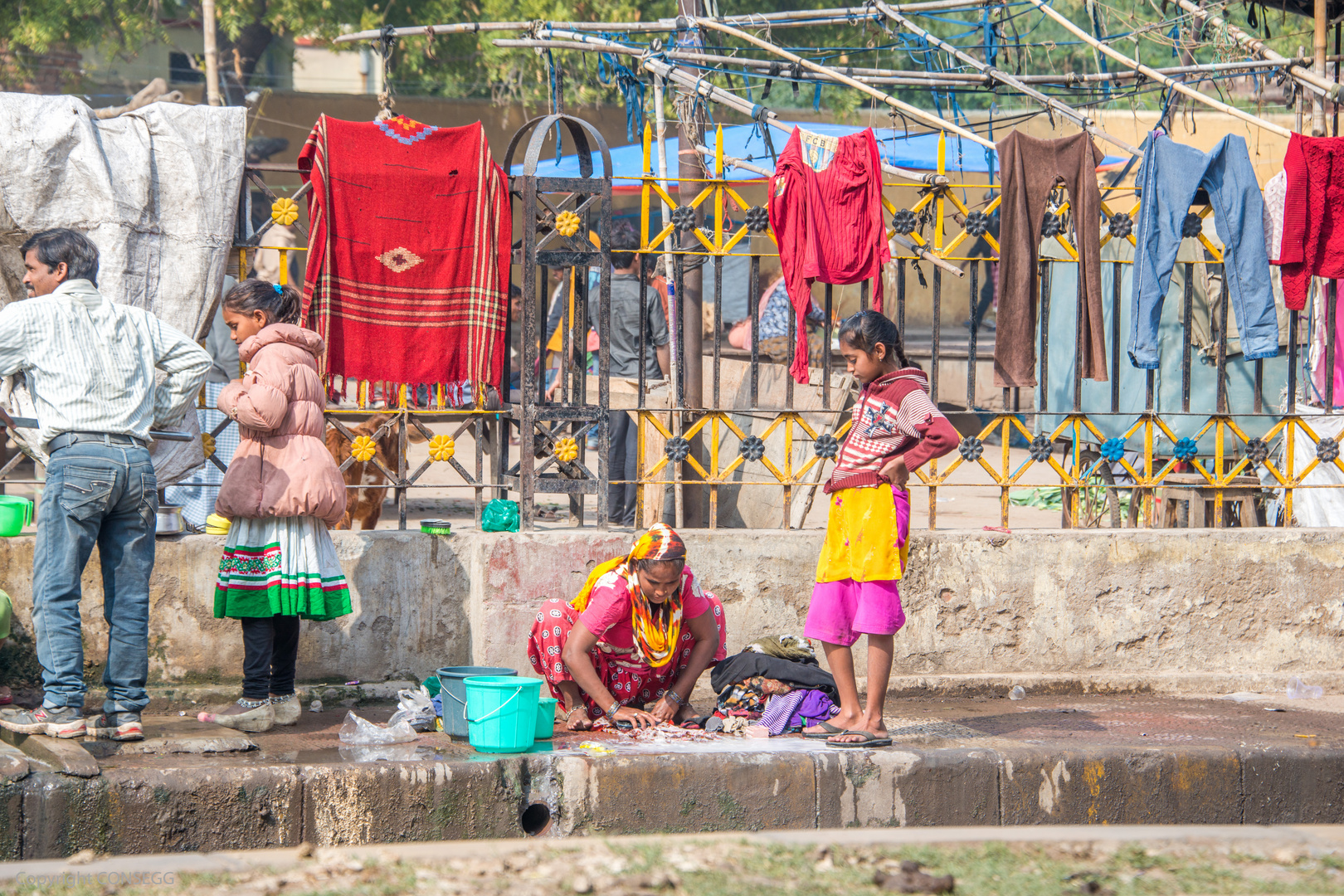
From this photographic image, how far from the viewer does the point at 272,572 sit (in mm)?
4816

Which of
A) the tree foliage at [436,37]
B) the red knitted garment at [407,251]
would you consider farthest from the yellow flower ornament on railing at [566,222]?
the tree foliage at [436,37]

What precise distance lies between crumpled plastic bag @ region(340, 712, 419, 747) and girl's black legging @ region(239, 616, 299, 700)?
399 mm

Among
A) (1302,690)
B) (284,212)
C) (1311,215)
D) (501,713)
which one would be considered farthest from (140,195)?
(1302,690)

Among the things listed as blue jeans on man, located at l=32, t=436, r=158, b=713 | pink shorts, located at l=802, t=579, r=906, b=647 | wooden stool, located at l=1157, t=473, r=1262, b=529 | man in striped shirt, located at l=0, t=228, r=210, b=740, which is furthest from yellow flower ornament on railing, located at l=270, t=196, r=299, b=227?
wooden stool, located at l=1157, t=473, r=1262, b=529

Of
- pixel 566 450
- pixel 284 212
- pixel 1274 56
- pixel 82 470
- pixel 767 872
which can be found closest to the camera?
pixel 767 872

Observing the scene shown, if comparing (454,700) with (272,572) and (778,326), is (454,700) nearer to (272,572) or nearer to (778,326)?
(272,572)

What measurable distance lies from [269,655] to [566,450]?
1.56 m

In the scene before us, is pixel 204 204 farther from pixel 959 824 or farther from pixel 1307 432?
pixel 1307 432

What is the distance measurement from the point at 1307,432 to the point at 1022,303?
1.56 meters

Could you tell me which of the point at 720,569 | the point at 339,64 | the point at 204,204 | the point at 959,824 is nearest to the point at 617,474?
the point at 720,569

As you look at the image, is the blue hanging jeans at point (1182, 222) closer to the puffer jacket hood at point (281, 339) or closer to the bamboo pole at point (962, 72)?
the bamboo pole at point (962, 72)

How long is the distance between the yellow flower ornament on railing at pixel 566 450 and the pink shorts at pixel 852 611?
4.55 ft

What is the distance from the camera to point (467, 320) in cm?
577

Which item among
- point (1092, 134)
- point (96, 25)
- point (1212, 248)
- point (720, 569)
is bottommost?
point (720, 569)
